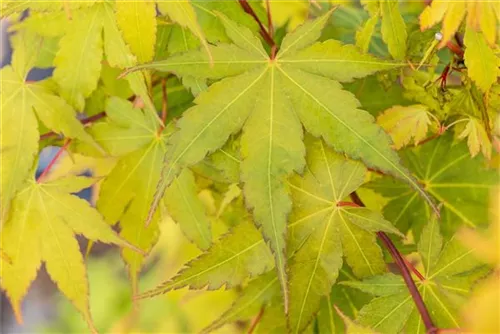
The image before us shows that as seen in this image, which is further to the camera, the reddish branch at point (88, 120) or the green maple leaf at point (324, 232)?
the reddish branch at point (88, 120)

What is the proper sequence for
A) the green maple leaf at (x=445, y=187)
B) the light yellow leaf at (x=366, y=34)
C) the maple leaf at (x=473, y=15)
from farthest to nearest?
the green maple leaf at (x=445, y=187) < the light yellow leaf at (x=366, y=34) < the maple leaf at (x=473, y=15)

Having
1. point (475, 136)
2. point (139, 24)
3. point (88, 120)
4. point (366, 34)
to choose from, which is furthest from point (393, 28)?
point (88, 120)

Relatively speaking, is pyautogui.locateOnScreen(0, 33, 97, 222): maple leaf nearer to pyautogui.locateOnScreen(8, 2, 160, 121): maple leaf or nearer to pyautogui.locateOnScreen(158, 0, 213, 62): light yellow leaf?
pyautogui.locateOnScreen(8, 2, 160, 121): maple leaf

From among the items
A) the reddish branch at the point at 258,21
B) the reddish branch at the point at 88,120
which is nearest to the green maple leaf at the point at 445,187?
the reddish branch at the point at 258,21

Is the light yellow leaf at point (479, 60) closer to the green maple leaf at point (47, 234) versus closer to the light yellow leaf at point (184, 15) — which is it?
the light yellow leaf at point (184, 15)

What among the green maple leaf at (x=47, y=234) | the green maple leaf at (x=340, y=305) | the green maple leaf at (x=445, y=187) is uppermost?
the green maple leaf at (x=47, y=234)

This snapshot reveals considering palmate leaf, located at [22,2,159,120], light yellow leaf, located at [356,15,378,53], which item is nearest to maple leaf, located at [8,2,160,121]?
palmate leaf, located at [22,2,159,120]

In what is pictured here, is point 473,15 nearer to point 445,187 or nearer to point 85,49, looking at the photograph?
point 445,187
